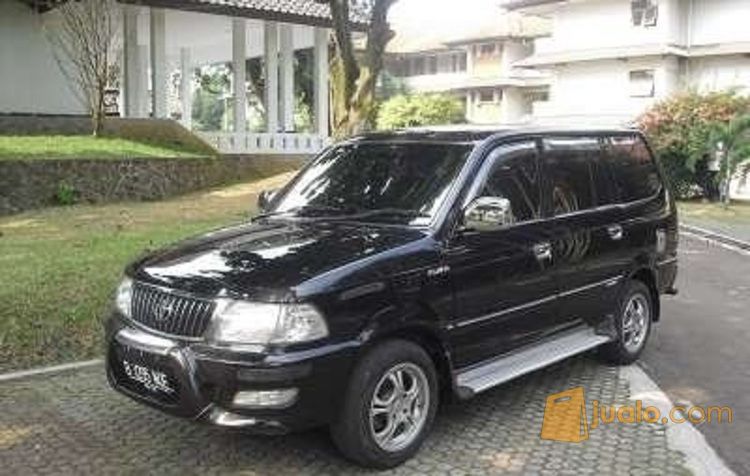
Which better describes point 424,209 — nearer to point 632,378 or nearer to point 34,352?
point 632,378

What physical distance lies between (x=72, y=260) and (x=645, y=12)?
3345 cm

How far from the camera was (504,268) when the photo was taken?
582 centimetres

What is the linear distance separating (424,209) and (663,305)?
5292 millimetres

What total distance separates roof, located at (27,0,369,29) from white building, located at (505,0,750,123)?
53.1 feet

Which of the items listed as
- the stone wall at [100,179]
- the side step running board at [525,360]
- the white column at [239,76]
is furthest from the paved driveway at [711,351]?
the white column at [239,76]

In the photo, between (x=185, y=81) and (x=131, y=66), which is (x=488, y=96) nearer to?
(x=185, y=81)

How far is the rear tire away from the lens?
7.24m

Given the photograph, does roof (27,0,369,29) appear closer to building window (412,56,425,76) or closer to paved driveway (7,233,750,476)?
paved driveway (7,233,750,476)

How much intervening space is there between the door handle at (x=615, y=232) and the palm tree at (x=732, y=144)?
17300 millimetres

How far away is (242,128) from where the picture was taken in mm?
26359

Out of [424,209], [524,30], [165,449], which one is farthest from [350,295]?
[524,30]

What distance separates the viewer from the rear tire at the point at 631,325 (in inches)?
285

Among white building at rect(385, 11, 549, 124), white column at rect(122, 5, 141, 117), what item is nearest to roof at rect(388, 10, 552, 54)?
white building at rect(385, 11, 549, 124)

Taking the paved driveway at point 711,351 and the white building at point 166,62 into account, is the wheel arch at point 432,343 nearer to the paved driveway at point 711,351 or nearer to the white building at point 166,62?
the paved driveway at point 711,351
